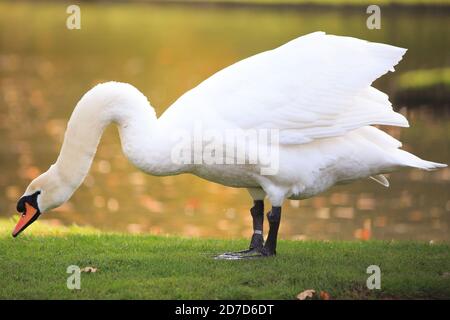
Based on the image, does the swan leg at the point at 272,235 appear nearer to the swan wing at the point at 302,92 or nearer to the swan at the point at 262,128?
the swan at the point at 262,128

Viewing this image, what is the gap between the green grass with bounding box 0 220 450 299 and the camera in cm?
750

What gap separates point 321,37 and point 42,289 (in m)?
3.40

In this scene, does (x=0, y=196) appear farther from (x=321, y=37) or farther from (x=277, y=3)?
(x=277, y=3)

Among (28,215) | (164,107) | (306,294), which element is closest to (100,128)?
(28,215)

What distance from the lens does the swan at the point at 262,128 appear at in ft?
26.1

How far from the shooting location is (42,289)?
25.1ft

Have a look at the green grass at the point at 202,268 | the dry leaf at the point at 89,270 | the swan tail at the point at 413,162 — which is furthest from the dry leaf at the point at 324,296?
the dry leaf at the point at 89,270

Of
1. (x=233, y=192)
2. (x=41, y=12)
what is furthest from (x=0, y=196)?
(x=41, y=12)

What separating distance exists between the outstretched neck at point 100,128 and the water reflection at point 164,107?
17.0ft

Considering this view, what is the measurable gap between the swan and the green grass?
533 millimetres

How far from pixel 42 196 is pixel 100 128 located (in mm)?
790

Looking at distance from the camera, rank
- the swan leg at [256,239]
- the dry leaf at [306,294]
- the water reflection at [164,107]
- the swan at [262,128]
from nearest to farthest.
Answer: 1. the dry leaf at [306,294]
2. the swan at [262,128]
3. the swan leg at [256,239]
4. the water reflection at [164,107]

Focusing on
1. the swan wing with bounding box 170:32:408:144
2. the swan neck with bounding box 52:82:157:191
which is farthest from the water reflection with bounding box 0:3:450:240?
the swan neck with bounding box 52:82:157:191
